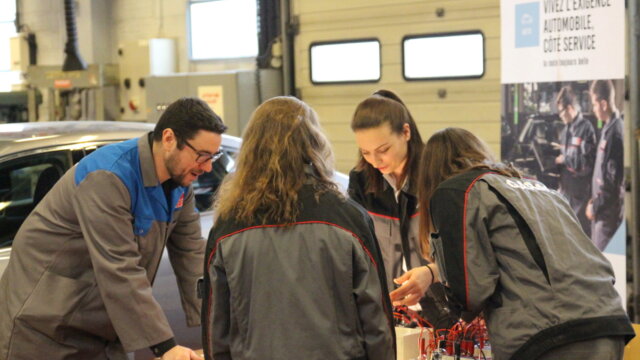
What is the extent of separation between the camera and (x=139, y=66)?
33.2ft

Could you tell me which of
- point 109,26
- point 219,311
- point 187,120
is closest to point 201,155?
point 187,120

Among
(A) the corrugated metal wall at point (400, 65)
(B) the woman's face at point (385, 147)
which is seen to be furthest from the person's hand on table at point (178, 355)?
(A) the corrugated metal wall at point (400, 65)

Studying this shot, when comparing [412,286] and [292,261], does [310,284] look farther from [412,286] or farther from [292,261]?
[412,286]

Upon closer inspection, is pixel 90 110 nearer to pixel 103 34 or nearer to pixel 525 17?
pixel 103 34

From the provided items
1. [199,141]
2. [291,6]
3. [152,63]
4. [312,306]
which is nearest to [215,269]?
[312,306]

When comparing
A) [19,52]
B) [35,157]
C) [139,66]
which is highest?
[19,52]

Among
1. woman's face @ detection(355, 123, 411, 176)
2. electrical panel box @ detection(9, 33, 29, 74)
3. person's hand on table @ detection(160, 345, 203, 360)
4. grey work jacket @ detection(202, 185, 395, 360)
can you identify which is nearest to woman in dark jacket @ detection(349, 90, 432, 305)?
woman's face @ detection(355, 123, 411, 176)

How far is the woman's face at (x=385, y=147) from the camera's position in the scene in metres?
3.34

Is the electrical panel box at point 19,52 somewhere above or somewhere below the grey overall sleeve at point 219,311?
above

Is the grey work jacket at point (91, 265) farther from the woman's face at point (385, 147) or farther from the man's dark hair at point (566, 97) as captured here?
the man's dark hair at point (566, 97)

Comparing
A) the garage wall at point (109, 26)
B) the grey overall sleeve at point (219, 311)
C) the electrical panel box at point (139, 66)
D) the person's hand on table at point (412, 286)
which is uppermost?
the garage wall at point (109, 26)

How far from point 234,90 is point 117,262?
554cm

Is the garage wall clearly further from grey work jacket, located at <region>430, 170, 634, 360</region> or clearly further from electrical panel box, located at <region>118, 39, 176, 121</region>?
grey work jacket, located at <region>430, 170, 634, 360</region>

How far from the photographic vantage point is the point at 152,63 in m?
10.1
